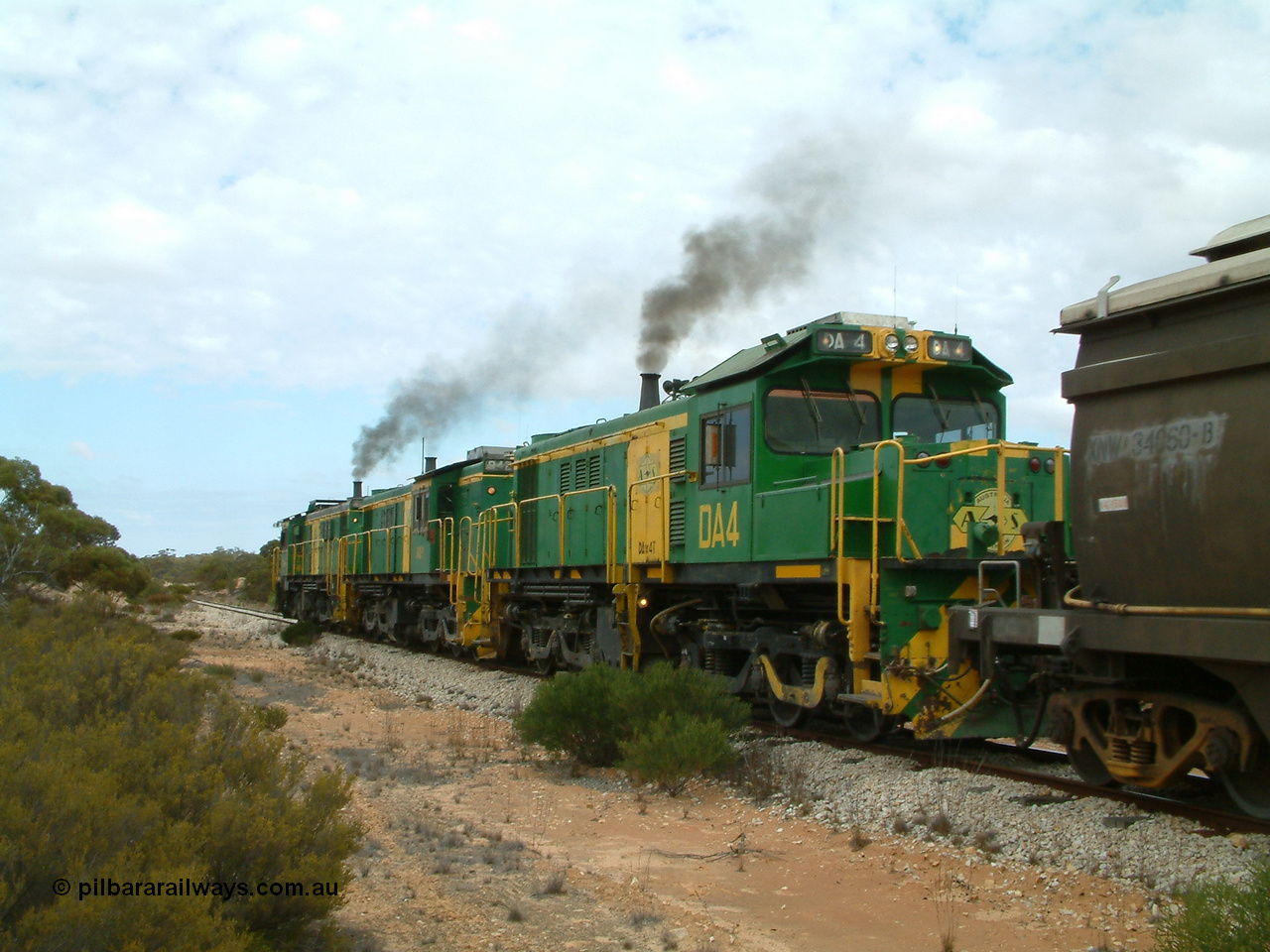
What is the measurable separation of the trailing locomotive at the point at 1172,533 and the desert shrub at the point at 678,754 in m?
2.93

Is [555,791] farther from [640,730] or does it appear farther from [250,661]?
[250,661]

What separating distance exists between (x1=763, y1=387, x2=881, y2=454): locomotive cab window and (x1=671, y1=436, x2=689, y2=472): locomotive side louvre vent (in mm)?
1768

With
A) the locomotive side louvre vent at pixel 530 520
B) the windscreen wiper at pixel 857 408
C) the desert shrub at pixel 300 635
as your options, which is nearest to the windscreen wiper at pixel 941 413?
the windscreen wiper at pixel 857 408

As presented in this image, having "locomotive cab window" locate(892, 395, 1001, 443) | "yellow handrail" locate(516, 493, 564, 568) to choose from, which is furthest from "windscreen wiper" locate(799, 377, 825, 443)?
"yellow handrail" locate(516, 493, 564, 568)

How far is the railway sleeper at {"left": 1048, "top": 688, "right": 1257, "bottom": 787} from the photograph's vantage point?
228 inches

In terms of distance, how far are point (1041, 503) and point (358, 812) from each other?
6.21 meters

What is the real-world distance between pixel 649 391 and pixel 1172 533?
1153 centimetres

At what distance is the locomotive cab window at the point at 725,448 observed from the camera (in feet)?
35.6

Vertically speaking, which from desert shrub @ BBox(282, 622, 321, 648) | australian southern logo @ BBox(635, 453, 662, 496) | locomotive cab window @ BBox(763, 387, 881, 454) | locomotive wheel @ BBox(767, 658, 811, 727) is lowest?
desert shrub @ BBox(282, 622, 321, 648)

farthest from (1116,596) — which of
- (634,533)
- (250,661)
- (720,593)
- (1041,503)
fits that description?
(250,661)

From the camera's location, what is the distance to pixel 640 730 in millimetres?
9578

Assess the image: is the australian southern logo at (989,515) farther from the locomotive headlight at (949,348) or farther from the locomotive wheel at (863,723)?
the locomotive wheel at (863,723)

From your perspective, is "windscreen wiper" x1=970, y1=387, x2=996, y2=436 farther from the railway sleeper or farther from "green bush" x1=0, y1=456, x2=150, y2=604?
"green bush" x1=0, y1=456, x2=150, y2=604

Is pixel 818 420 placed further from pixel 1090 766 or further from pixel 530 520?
pixel 530 520
